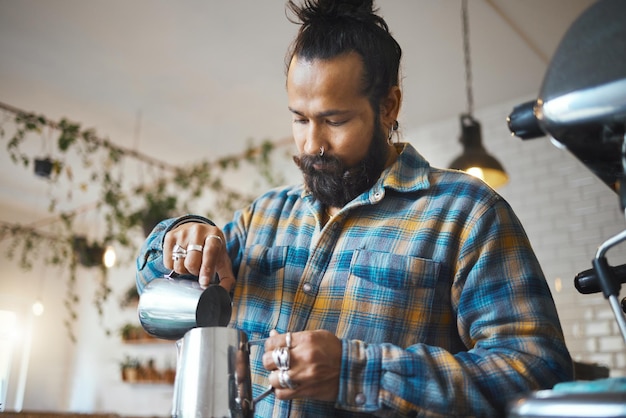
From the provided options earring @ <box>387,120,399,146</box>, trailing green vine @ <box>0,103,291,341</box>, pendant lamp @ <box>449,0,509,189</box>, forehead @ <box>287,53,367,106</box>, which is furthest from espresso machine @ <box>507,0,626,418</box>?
trailing green vine @ <box>0,103,291,341</box>

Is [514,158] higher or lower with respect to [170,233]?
higher

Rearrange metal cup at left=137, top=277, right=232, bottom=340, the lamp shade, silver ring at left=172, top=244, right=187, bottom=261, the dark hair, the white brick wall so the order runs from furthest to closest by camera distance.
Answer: the white brick wall → the lamp shade → the dark hair → silver ring at left=172, top=244, right=187, bottom=261 → metal cup at left=137, top=277, right=232, bottom=340

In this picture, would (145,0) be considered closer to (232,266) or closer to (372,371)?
(232,266)

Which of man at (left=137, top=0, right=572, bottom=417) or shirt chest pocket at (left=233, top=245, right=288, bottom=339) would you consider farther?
shirt chest pocket at (left=233, top=245, right=288, bottom=339)

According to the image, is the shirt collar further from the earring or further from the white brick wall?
the white brick wall

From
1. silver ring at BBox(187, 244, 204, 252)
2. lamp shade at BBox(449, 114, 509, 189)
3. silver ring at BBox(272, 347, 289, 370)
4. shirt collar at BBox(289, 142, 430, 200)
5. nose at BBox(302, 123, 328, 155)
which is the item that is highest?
lamp shade at BBox(449, 114, 509, 189)

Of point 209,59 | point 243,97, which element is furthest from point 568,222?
point 209,59

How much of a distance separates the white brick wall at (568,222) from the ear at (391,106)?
272 cm

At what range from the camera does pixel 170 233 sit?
1100 mm

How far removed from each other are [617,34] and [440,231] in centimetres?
51

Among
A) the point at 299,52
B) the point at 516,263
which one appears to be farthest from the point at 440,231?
the point at 299,52

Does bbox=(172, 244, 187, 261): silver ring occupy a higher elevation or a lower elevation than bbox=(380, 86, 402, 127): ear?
lower

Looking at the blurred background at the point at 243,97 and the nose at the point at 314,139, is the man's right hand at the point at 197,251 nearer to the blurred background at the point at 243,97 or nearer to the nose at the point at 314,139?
the nose at the point at 314,139

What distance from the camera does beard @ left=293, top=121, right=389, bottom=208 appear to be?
1127 millimetres
